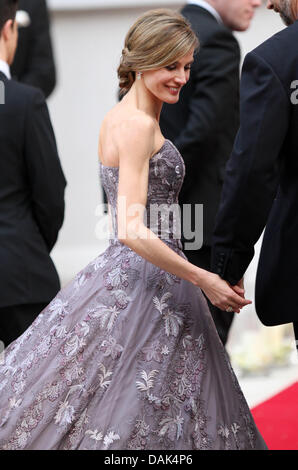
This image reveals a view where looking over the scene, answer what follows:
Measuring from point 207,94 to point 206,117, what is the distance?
9 centimetres

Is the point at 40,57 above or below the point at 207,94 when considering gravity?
below

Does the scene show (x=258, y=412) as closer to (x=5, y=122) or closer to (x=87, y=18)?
(x=5, y=122)

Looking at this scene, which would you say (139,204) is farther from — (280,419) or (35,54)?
(35,54)

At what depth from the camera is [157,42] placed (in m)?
3.05

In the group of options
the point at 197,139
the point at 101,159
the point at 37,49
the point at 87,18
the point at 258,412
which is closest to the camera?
the point at 101,159

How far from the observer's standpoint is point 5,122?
11.9 feet

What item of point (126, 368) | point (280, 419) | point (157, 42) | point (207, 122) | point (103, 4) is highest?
point (157, 42)

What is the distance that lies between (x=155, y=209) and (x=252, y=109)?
0.42 meters

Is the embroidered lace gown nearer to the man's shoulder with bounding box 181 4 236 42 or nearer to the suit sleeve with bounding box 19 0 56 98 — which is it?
the man's shoulder with bounding box 181 4 236 42

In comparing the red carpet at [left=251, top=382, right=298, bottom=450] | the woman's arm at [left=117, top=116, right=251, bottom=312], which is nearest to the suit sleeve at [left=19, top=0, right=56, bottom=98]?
the red carpet at [left=251, top=382, right=298, bottom=450]

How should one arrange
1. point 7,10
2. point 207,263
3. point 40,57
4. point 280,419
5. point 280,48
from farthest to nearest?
point 40,57, point 280,419, point 207,263, point 7,10, point 280,48

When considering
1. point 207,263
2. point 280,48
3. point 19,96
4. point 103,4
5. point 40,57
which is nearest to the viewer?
point 280,48

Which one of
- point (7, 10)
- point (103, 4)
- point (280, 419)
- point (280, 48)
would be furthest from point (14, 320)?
point (103, 4)

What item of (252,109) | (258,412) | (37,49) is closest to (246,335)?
(258,412)
